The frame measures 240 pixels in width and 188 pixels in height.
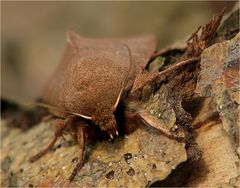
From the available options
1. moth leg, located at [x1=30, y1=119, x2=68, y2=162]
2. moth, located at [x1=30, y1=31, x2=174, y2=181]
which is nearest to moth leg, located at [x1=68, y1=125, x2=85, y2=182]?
moth, located at [x1=30, y1=31, x2=174, y2=181]

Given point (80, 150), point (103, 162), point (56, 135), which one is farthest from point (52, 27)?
point (103, 162)

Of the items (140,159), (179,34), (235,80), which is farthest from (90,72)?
(179,34)

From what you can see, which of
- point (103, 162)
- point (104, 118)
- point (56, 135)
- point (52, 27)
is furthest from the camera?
point (52, 27)

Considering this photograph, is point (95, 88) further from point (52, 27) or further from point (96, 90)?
point (52, 27)

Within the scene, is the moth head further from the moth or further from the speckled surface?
the speckled surface

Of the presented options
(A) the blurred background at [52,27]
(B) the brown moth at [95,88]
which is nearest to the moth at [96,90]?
(B) the brown moth at [95,88]
